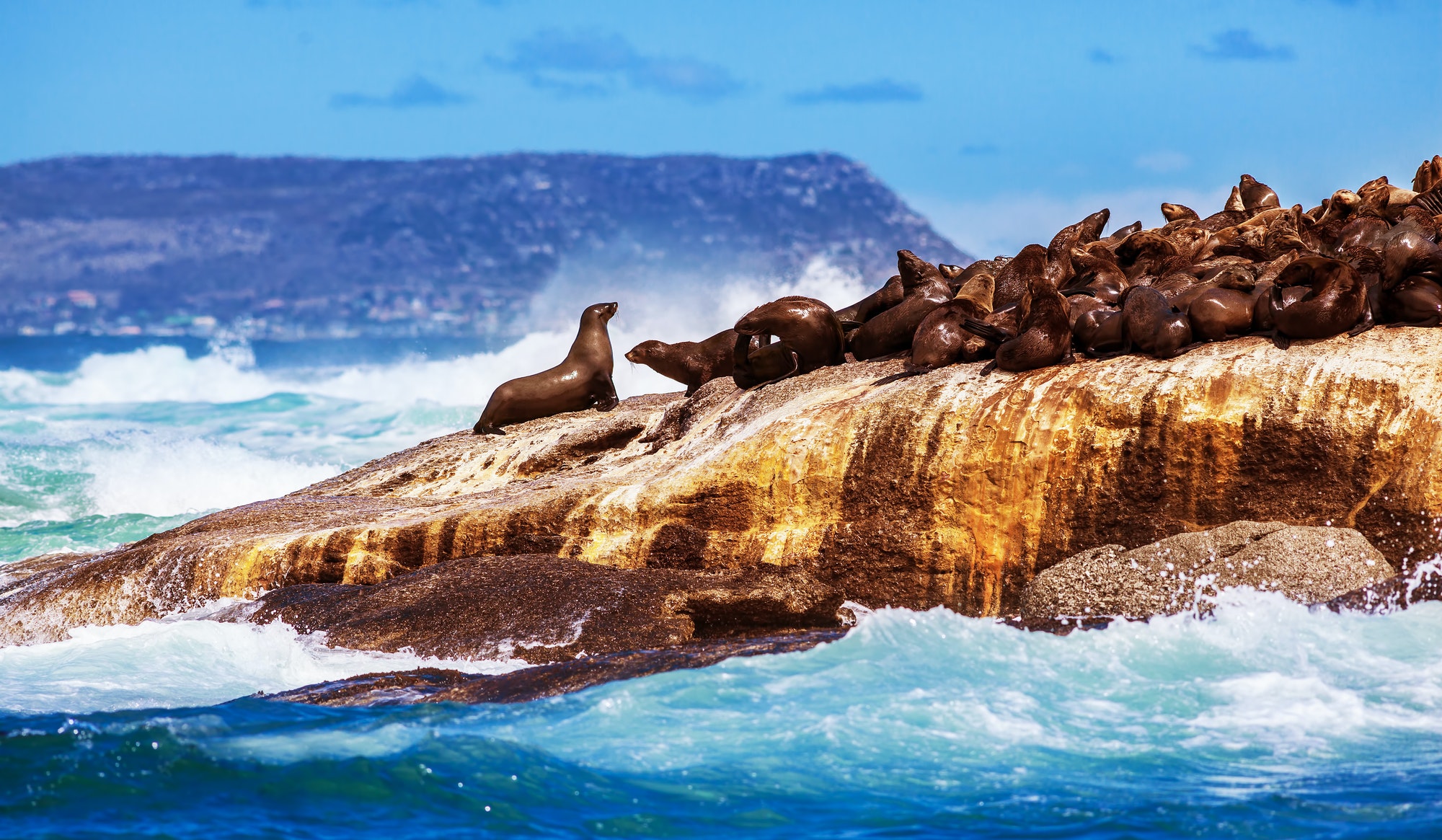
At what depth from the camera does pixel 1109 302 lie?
32.9 feet

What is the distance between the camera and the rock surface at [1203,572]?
7766mm

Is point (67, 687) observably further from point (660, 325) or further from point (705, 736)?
point (660, 325)

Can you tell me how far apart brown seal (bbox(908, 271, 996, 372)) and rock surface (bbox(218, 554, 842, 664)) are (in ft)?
6.42

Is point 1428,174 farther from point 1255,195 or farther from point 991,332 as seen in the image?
point 991,332

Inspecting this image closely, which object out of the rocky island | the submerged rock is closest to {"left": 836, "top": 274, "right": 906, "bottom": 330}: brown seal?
the rocky island

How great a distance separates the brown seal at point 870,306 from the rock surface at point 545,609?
12.4 feet

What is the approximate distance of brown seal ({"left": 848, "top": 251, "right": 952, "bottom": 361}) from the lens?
10.9 m

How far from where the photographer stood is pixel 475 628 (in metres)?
7.88

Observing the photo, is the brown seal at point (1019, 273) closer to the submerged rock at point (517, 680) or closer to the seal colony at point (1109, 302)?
the seal colony at point (1109, 302)

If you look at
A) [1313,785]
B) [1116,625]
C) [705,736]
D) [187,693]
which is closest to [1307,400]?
[1116,625]

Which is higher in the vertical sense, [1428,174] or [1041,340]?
[1428,174]

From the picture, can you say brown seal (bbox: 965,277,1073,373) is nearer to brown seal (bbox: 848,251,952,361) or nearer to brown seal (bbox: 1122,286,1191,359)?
brown seal (bbox: 1122,286,1191,359)

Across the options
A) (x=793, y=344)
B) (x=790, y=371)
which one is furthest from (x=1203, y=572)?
(x=793, y=344)

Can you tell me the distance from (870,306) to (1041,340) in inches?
121
